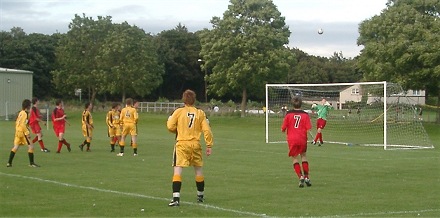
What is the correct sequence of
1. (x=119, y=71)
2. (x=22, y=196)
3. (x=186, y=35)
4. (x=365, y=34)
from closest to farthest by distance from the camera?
(x=22, y=196) < (x=365, y=34) < (x=119, y=71) < (x=186, y=35)

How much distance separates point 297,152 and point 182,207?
4276 mm

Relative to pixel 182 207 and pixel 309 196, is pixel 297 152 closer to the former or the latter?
pixel 309 196

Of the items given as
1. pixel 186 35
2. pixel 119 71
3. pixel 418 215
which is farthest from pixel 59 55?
pixel 418 215

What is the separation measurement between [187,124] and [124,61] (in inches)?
2488

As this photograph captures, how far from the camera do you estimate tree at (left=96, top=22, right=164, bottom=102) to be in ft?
242

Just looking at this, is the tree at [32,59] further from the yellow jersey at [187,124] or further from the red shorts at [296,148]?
the yellow jersey at [187,124]

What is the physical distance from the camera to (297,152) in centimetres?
1616

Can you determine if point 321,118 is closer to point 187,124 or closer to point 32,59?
point 187,124

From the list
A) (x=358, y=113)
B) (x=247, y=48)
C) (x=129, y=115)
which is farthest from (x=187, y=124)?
(x=247, y=48)

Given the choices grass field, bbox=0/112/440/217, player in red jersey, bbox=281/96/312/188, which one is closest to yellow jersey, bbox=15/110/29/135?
grass field, bbox=0/112/440/217

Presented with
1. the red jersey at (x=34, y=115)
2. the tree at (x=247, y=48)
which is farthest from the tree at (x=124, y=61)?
the red jersey at (x=34, y=115)

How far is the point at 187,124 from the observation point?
13031 mm

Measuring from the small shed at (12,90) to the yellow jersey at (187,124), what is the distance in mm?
55764

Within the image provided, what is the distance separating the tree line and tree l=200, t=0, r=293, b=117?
0.08 metres
